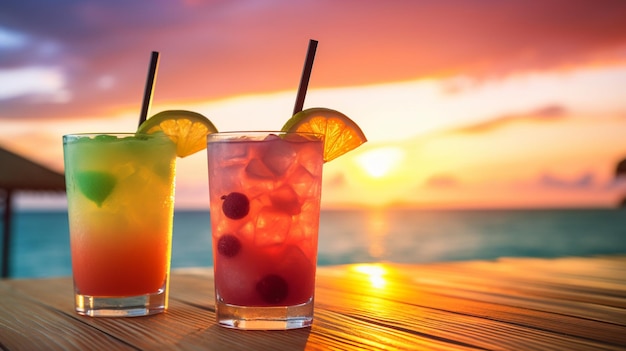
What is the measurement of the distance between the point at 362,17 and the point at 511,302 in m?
16.4

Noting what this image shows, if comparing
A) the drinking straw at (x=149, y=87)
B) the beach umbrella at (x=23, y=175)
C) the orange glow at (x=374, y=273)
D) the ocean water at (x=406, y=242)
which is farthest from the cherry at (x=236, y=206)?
the ocean water at (x=406, y=242)

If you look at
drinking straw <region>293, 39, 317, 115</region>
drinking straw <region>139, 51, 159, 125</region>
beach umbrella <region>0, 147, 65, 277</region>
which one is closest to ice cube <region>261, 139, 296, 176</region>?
drinking straw <region>293, 39, 317, 115</region>

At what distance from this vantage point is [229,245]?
1.44 meters

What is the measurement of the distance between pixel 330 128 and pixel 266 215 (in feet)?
0.84

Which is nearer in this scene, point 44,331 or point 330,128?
point 44,331

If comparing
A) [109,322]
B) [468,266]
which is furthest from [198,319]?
[468,266]

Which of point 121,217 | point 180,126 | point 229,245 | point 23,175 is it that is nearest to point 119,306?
point 121,217

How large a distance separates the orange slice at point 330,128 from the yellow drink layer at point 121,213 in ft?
1.14

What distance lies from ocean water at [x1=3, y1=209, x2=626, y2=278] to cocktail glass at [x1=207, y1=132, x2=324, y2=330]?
86.9 feet

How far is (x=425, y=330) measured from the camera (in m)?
1.27

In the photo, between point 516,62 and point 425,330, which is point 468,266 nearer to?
point 425,330

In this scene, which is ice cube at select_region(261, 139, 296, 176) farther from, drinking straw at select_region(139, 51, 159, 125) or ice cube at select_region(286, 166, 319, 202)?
drinking straw at select_region(139, 51, 159, 125)

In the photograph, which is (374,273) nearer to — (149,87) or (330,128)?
(330,128)

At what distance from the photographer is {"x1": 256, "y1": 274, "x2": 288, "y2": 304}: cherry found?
1.38m
